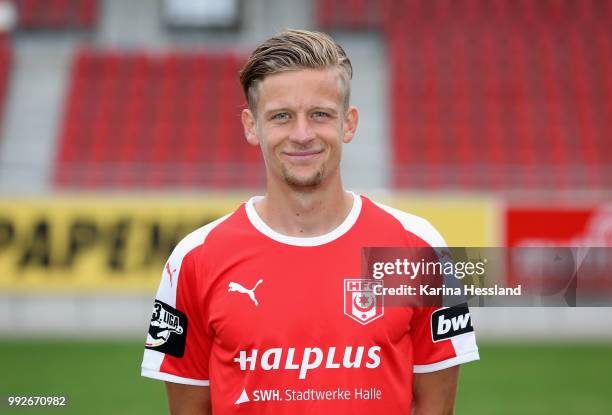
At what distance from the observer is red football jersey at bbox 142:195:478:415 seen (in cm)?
230

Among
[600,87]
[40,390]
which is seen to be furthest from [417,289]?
[600,87]

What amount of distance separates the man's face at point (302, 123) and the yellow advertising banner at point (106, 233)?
835 cm

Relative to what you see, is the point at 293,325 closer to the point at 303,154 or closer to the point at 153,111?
the point at 303,154

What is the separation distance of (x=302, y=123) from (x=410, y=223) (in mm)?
421

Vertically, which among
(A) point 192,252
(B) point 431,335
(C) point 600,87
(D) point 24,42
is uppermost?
(D) point 24,42

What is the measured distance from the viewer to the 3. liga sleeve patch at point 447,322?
243 centimetres

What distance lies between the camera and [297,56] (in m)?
2.30

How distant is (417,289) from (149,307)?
873 cm

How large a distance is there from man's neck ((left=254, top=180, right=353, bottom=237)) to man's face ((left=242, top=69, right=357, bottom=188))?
67 millimetres

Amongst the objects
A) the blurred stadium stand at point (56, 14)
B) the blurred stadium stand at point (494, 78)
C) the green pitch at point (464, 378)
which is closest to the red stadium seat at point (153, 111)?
the blurred stadium stand at point (56, 14)

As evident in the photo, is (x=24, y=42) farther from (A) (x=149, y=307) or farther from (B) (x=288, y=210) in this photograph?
(B) (x=288, y=210)

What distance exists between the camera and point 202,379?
8.16ft

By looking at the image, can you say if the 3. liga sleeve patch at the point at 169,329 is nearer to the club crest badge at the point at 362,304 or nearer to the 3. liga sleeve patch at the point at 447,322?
the club crest badge at the point at 362,304

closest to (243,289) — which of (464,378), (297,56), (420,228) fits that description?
(420,228)
